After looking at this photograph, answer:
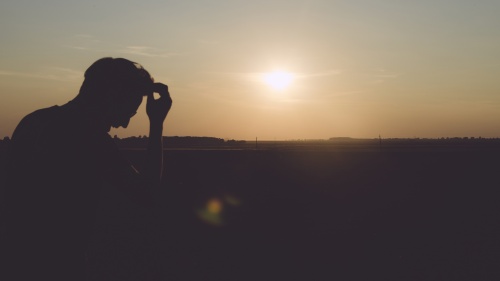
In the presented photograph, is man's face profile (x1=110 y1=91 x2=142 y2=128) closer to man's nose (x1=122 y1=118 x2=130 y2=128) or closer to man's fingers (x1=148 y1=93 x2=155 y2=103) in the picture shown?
man's nose (x1=122 y1=118 x2=130 y2=128)

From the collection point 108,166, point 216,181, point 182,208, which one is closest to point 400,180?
point 216,181

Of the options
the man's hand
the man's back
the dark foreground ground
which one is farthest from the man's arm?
the dark foreground ground

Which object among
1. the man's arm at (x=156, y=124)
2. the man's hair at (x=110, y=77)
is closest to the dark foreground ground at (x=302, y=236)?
the man's arm at (x=156, y=124)

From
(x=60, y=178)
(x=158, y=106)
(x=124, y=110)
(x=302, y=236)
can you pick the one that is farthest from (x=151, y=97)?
(x=302, y=236)

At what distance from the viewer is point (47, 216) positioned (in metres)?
1.62

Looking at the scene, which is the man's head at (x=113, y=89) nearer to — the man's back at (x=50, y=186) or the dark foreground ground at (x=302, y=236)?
the man's back at (x=50, y=186)

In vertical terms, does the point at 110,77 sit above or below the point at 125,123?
above

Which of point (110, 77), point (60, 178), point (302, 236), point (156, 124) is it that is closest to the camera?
point (60, 178)

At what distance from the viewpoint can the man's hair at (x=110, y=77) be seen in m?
1.75

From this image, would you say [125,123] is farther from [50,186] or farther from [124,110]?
[50,186]

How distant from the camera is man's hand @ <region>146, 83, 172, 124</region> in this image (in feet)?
6.63

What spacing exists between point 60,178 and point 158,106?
55cm

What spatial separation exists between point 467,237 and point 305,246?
2.95m

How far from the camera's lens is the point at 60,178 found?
1.61 metres
